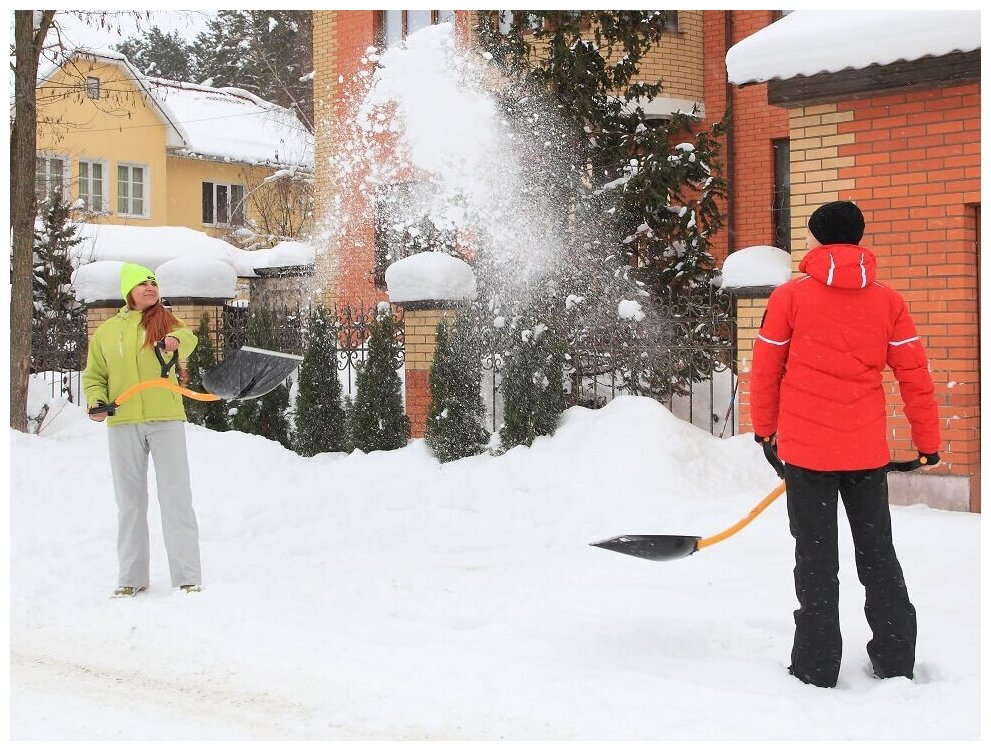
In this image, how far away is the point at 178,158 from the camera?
30484 mm

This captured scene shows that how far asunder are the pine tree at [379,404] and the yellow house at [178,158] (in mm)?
16016

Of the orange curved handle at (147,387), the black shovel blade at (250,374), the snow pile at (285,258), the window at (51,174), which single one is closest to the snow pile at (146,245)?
the window at (51,174)

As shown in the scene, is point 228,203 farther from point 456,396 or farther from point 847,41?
point 847,41

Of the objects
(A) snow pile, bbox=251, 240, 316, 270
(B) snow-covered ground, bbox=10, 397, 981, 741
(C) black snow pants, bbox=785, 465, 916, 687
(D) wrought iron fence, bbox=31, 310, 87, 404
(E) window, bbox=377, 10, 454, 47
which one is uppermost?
(E) window, bbox=377, 10, 454, 47

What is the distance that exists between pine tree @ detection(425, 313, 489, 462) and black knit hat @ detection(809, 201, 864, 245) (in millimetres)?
5506

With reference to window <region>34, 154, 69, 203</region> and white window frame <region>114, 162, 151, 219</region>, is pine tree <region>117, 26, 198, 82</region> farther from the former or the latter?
window <region>34, 154, 69, 203</region>

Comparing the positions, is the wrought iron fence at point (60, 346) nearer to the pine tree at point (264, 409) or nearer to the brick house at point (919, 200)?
the pine tree at point (264, 409)

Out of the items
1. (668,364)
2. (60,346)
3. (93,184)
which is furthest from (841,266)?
(93,184)

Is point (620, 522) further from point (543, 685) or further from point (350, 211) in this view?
point (350, 211)

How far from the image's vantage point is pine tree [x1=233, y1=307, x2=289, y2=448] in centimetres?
1068

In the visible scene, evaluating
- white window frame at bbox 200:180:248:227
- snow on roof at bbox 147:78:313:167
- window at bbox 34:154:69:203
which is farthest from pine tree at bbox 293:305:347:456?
white window frame at bbox 200:180:248:227

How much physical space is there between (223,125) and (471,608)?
93.9ft

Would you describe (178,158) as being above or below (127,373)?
above

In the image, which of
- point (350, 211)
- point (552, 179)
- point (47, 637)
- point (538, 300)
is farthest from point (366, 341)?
point (350, 211)
